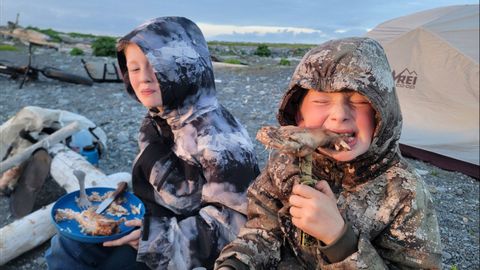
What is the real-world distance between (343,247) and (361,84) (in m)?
0.71

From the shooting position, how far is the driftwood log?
13.5 feet

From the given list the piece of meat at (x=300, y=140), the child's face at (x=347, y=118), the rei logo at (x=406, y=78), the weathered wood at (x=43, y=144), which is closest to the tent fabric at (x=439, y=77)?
the rei logo at (x=406, y=78)

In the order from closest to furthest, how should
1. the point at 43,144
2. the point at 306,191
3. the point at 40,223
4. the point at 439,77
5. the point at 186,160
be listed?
the point at 306,191 → the point at 186,160 → the point at 40,223 → the point at 43,144 → the point at 439,77

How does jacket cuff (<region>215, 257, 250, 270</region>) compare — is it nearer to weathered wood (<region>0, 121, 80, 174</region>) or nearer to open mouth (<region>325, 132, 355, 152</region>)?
open mouth (<region>325, 132, 355, 152</region>)

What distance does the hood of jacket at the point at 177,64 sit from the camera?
10.3 ft

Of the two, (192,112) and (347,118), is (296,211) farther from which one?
(192,112)

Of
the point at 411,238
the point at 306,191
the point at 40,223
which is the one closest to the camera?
the point at 306,191

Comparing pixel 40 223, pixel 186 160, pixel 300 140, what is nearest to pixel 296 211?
pixel 300 140

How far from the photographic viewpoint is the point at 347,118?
2.04m

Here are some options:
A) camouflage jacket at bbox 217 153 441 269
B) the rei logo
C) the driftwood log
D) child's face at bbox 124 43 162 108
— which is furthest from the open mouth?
the rei logo

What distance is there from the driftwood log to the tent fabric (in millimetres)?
4990

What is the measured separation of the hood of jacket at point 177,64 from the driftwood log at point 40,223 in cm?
199

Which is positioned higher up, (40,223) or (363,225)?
(363,225)

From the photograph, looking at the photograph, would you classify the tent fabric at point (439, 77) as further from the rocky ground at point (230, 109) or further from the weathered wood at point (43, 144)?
the weathered wood at point (43, 144)
